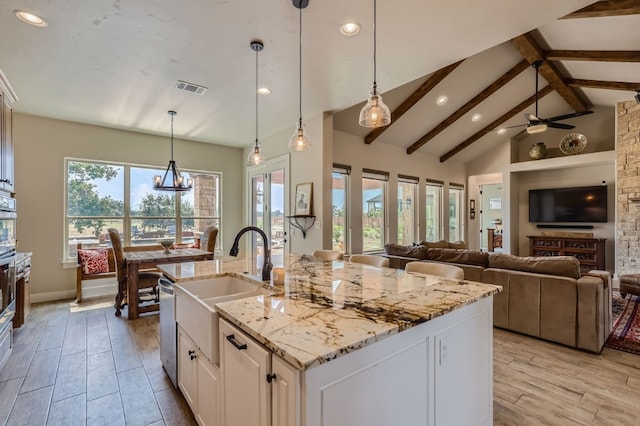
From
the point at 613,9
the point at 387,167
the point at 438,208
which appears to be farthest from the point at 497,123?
the point at 613,9

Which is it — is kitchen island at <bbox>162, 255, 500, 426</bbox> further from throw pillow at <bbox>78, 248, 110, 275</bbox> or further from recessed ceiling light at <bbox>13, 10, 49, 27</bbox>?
throw pillow at <bbox>78, 248, 110, 275</bbox>

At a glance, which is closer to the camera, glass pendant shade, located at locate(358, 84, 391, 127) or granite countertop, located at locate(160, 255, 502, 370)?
granite countertop, located at locate(160, 255, 502, 370)

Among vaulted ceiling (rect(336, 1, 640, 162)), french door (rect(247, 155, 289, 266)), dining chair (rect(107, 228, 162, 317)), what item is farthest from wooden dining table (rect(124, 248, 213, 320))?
vaulted ceiling (rect(336, 1, 640, 162))

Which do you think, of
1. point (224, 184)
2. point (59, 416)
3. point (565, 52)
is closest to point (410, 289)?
point (59, 416)

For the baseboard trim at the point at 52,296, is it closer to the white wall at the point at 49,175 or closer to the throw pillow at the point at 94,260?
the white wall at the point at 49,175

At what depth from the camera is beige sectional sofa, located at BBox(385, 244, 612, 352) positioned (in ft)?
9.10

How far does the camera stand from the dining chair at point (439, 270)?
6.82 feet

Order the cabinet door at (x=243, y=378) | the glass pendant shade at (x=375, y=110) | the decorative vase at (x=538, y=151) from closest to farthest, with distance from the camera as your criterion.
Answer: the cabinet door at (x=243, y=378) < the glass pendant shade at (x=375, y=110) < the decorative vase at (x=538, y=151)

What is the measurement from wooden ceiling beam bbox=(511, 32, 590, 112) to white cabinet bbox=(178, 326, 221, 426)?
212 inches

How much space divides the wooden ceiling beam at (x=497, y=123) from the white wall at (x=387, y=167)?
0.38 m

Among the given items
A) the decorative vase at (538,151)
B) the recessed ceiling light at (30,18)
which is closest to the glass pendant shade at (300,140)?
the recessed ceiling light at (30,18)

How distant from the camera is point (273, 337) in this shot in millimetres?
1040

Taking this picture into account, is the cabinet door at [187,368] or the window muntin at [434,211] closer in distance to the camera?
the cabinet door at [187,368]

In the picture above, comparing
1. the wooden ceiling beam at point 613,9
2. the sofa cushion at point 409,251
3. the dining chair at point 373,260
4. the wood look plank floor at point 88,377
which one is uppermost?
the wooden ceiling beam at point 613,9
